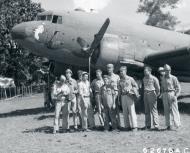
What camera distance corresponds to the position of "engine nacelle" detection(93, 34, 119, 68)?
42.4ft

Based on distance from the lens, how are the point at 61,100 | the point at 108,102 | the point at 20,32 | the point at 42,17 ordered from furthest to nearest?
the point at 42,17 → the point at 20,32 → the point at 61,100 → the point at 108,102

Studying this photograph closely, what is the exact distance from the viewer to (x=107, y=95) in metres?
9.98

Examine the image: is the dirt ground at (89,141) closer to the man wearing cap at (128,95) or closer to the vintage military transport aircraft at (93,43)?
the man wearing cap at (128,95)

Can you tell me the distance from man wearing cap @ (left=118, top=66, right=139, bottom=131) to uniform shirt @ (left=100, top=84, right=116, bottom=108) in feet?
0.83

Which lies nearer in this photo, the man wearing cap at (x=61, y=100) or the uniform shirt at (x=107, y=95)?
the uniform shirt at (x=107, y=95)

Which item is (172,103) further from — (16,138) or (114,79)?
(16,138)

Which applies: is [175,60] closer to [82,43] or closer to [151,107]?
[82,43]

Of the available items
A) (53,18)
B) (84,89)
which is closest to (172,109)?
(84,89)

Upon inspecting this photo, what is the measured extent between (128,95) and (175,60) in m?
5.13

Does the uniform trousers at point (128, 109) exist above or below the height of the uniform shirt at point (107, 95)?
below

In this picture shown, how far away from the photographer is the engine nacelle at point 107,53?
42.4 feet

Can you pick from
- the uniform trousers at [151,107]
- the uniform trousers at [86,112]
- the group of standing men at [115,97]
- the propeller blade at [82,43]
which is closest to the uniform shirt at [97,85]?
the group of standing men at [115,97]

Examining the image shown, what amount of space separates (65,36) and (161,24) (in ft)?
125

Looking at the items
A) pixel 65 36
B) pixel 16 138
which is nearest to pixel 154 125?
pixel 16 138
